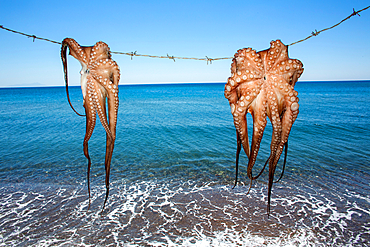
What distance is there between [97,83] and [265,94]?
88.9 inches

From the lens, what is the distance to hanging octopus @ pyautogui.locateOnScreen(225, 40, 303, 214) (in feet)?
9.35

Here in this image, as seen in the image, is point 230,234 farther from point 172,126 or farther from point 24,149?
point 172,126

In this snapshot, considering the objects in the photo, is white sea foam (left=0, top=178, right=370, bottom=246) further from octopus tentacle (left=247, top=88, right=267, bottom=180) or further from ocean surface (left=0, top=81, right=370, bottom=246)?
octopus tentacle (left=247, top=88, right=267, bottom=180)

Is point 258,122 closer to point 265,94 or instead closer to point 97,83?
point 265,94

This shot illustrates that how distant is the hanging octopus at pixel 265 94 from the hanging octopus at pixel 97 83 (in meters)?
1.57

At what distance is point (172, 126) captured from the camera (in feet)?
72.2

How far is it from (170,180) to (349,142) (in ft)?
40.7

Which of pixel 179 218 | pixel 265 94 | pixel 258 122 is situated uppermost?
pixel 265 94

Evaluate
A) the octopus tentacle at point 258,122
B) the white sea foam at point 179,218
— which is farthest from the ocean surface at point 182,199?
the octopus tentacle at point 258,122

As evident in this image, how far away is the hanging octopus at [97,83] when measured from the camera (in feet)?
10.2

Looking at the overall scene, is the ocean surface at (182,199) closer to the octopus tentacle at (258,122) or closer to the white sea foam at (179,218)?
the white sea foam at (179,218)

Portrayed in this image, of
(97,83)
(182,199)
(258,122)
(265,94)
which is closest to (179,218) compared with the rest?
(182,199)

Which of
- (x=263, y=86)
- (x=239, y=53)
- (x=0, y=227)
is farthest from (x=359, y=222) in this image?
(x=0, y=227)

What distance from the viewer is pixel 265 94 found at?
2.91m
